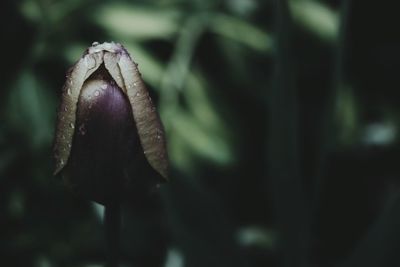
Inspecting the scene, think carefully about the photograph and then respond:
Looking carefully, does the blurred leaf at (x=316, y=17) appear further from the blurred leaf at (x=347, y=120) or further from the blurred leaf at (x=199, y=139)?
the blurred leaf at (x=199, y=139)

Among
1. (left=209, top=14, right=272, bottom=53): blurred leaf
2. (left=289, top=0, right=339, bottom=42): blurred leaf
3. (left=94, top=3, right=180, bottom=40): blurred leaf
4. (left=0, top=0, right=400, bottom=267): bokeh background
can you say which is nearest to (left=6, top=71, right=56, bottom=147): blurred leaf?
(left=0, top=0, right=400, bottom=267): bokeh background

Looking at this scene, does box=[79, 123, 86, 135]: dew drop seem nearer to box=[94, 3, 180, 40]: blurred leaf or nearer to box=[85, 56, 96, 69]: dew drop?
box=[85, 56, 96, 69]: dew drop

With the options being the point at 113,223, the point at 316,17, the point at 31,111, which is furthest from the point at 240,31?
the point at 113,223

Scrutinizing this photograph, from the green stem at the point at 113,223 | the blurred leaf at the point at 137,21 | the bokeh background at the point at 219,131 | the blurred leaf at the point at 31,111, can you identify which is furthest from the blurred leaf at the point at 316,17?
the green stem at the point at 113,223

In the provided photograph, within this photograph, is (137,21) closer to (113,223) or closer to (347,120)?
(347,120)

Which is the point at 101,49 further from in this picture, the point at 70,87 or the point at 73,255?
the point at 73,255

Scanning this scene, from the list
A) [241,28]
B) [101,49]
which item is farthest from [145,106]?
[241,28]
